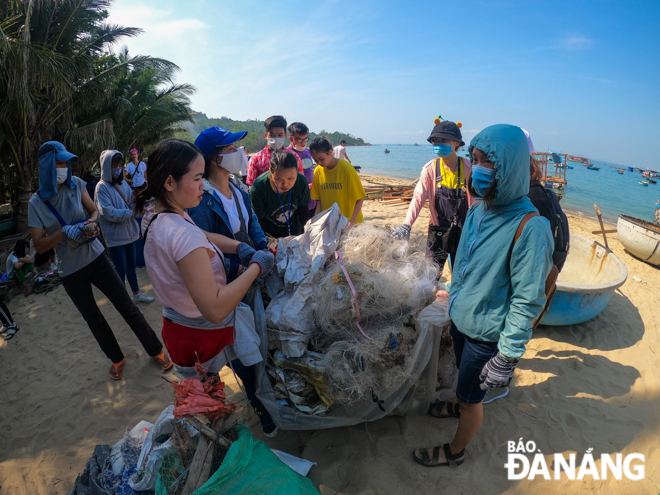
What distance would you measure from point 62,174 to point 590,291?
5330 mm

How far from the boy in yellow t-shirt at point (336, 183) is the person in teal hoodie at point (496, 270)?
74.3 inches

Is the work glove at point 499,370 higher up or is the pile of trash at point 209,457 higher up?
the work glove at point 499,370

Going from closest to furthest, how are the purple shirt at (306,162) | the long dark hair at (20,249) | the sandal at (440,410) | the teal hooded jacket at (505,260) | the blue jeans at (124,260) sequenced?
the teal hooded jacket at (505,260), the sandal at (440,410), the blue jeans at (124,260), the purple shirt at (306,162), the long dark hair at (20,249)

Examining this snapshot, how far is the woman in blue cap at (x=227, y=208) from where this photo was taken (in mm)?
2008

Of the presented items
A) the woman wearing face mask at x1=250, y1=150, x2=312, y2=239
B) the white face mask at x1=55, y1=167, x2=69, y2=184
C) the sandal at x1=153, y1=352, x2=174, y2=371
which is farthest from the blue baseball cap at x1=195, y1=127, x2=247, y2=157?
the sandal at x1=153, y1=352, x2=174, y2=371

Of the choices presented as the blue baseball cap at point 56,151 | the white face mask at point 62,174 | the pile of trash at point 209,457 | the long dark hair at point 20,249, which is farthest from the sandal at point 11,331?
the pile of trash at point 209,457

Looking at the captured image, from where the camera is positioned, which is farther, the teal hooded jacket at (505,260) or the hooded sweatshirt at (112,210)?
the hooded sweatshirt at (112,210)

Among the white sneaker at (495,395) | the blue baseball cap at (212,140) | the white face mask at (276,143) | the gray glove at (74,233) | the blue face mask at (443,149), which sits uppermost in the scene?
the white face mask at (276,143)

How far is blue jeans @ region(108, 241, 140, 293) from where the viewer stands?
4.05 meters

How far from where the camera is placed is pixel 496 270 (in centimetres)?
165

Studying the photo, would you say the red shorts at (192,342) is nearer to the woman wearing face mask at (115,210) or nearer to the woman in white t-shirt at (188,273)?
the woman in white t-shirt at (188,273)

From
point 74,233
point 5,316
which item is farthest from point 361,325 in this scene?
point 5,316

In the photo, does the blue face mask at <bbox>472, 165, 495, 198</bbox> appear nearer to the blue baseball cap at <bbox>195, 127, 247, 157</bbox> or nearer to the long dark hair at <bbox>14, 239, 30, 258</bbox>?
the blue baseball cap at <bbox>195, 127, 247, 157</bbox>

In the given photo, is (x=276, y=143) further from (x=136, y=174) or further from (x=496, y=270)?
(x=496, y=270)
